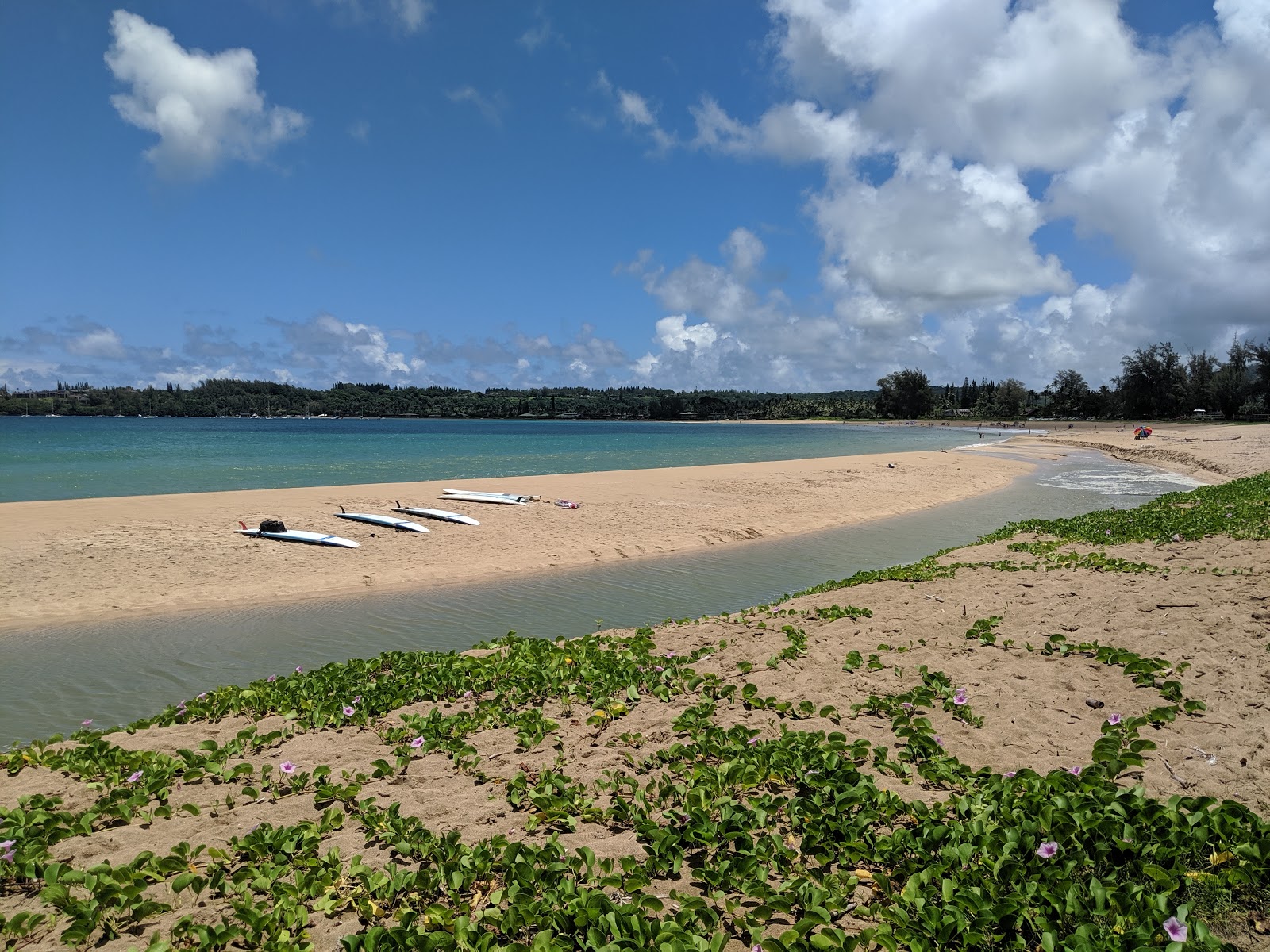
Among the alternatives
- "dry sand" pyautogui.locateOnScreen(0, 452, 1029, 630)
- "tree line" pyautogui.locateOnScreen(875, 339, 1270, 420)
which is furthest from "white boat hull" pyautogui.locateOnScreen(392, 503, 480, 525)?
"tree line" pyautogui.locateOnScreen(875, 339, 1270, 420)

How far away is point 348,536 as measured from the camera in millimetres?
18031

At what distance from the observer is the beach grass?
3482 mm

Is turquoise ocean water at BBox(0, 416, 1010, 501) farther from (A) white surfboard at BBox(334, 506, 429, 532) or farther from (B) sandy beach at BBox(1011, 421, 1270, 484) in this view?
(B) sandy beach at BBox(1011, 421, 1270, 484)

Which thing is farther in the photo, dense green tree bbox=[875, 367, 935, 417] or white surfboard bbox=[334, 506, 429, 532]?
dense green tree bbox=[875, 367, 935, 417]

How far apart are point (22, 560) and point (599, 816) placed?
16.2 m

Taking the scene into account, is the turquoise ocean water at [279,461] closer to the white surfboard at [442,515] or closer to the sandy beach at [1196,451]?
the white surfboard at [442,515]

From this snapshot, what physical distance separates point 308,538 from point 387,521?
251cm

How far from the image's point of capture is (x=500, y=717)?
645cm

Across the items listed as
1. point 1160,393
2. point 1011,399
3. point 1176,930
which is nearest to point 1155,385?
point 1160,393

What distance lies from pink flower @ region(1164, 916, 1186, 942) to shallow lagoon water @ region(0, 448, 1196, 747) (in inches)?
326

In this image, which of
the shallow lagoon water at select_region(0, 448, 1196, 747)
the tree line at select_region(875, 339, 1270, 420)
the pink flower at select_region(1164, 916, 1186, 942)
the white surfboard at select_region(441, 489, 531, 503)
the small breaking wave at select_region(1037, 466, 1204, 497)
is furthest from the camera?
the tree line at select_region(875, 339, 1270, 420)

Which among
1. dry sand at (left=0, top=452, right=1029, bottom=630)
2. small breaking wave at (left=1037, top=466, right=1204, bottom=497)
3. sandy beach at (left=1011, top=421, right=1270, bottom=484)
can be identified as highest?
sandy beach at (left=1011, top=421, right=1270, bottom=484)

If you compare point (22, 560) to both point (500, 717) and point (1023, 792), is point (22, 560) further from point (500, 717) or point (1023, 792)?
point (1023, 792)

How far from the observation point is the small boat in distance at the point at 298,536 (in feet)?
55.1
